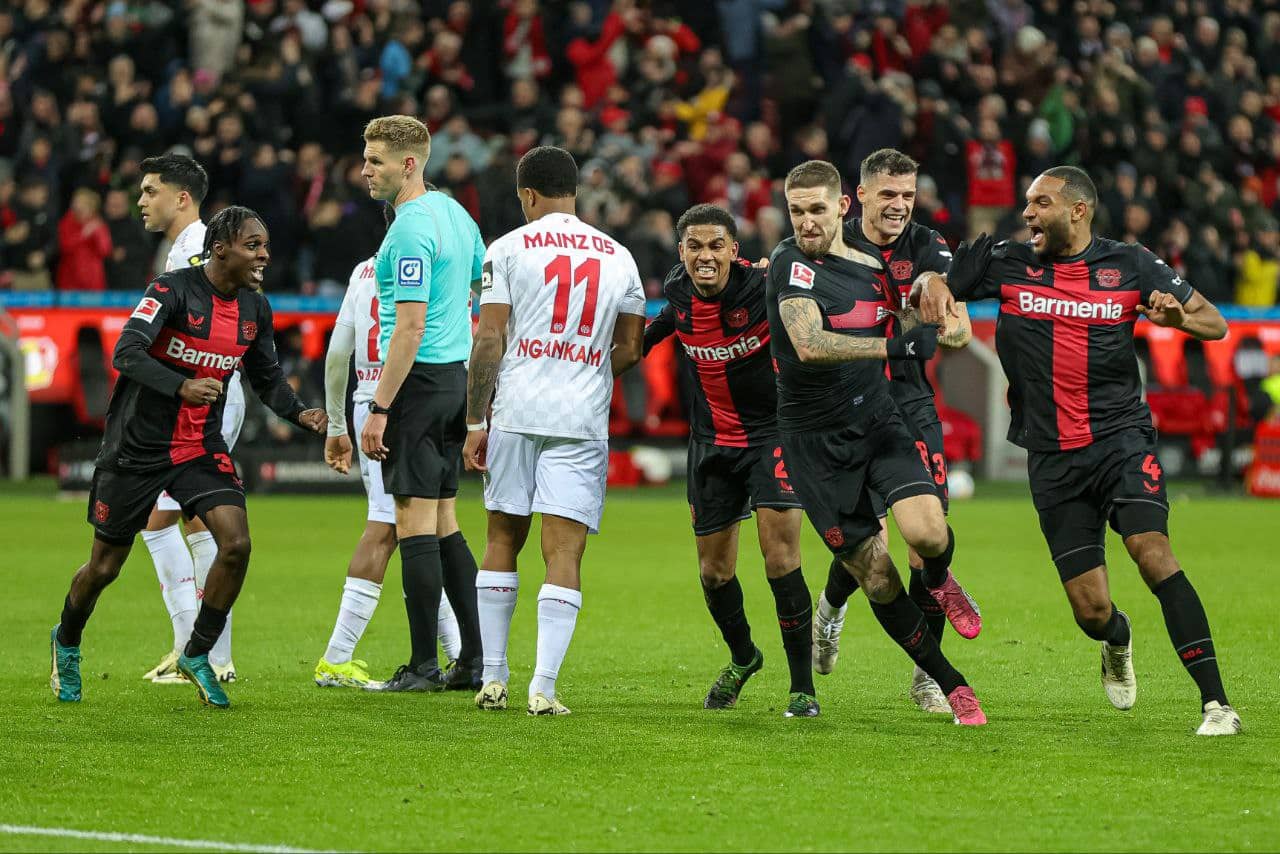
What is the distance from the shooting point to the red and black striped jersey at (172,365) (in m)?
8.02

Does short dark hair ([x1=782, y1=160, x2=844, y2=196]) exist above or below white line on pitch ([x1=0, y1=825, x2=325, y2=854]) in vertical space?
above

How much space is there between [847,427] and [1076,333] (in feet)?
3.19

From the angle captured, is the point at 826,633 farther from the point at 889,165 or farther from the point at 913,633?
the point at 889,165

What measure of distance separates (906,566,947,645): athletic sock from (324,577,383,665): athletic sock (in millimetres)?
2392

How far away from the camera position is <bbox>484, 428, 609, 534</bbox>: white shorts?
309 inches

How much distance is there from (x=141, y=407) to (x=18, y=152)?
14822mm

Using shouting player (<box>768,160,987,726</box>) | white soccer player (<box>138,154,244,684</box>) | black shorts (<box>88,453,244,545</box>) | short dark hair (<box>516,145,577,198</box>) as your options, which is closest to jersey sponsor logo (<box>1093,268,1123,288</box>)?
shouting player (<box>768,160,987,726</box>)

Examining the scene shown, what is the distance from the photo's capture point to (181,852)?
5328 mm

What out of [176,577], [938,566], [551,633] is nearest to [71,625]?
[176,577]

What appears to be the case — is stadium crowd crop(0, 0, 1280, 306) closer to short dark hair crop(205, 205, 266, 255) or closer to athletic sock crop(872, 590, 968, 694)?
short dark hair crop(205, 205, 266, 255)

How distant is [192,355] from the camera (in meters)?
8.22

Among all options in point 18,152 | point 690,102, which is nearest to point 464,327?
point 18,152

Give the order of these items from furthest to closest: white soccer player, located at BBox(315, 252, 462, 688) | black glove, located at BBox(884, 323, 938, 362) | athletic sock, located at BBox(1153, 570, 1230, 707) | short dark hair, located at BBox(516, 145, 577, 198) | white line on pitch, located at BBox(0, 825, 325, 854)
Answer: white soccer player, located at BBox(315, 252, 462, 688) → short dark hair, located at BBox(516, 145, 577, 198) → athletic sock, located at BBox(1153, 570, 1230, 707) → black glove, located at BBox(884, 323, 938, 362) → white line on pitch, located at BBox(0, 825, 325, 854)

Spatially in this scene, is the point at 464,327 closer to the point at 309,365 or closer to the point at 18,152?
the point at 309,365
